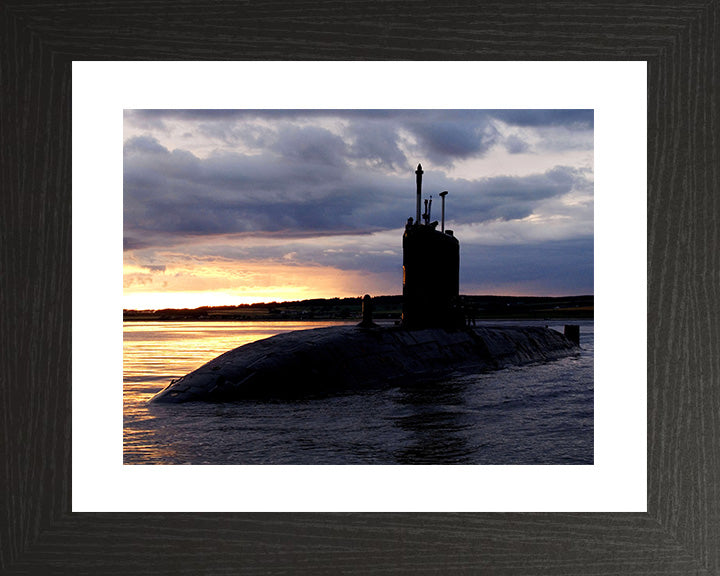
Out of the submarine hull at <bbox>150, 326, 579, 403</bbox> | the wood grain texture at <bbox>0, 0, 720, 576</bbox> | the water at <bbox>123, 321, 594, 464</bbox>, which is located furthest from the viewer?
the submarine hull at <bbox>150, 326, 579, 403</bbox>

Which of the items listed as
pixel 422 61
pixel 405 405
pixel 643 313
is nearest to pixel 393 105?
pixel 422 61

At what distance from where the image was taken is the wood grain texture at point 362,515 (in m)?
3.20

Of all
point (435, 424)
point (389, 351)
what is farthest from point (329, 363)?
point (435, 424)

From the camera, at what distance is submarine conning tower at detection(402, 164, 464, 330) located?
12.5m

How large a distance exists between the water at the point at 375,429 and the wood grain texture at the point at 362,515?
125 inches

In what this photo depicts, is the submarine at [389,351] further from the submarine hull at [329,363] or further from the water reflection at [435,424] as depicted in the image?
the water reflection at [435,424]

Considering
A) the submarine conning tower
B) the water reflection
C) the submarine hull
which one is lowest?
the water reflection

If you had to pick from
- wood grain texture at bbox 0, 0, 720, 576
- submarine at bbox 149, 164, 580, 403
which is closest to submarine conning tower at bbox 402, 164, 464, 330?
submarine at bbox 149, 164, 580, 403

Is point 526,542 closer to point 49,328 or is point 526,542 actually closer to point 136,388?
point 49,328

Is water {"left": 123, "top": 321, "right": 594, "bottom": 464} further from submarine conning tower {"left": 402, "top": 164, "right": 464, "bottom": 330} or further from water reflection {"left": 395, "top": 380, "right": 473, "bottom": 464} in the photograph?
submarine conning tower {"left": 402, "top": 164, "right": 464, "bottom": 330}

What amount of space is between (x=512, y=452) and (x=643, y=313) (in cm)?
425

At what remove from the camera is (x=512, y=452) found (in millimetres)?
7195

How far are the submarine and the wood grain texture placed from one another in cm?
527

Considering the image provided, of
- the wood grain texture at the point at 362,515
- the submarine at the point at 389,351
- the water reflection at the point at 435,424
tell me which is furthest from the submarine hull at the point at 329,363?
the wood grain texture at the point at 362,515
